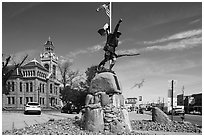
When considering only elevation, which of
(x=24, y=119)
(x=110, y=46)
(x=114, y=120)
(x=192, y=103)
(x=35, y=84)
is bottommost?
(x=192, y=103)

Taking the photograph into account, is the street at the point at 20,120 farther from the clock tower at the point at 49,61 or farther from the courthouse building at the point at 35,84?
the clock tower at the point at 49,61

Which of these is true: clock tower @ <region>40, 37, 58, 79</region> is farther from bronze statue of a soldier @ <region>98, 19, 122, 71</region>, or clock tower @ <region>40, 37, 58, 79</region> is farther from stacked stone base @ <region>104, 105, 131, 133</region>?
stacked stone base @ <region>104, 105, 131, 133</region>

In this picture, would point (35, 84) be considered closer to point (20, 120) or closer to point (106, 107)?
point (20, 120)

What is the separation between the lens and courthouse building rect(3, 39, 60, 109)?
121ft

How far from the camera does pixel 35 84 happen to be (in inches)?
1555

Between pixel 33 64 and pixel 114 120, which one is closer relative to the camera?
pixel 114 120

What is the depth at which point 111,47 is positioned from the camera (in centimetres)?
897

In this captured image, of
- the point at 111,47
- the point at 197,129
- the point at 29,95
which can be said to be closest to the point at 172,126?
the point at 197,129

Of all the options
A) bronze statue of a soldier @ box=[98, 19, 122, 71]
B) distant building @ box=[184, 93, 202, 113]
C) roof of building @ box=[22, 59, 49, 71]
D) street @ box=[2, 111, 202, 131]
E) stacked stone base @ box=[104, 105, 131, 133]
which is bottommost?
distant building @ box=[184, 93, 202, 113]

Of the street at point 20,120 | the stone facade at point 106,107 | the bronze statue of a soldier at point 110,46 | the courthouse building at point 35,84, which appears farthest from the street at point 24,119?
the courthouse building at point 35,84

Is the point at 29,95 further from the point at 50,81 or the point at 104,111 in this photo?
the point at 104,111

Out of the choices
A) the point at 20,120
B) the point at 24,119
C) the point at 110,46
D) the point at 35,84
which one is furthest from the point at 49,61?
the point at 110,46

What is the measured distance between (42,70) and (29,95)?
16.8 feet

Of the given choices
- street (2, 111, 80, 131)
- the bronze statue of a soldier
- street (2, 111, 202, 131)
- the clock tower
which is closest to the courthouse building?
the clock tower
